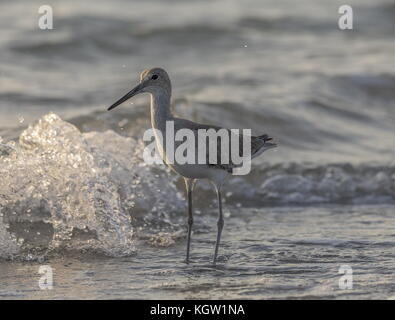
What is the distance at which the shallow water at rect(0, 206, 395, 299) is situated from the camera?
5.88 m

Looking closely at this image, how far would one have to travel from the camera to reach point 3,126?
9.93m

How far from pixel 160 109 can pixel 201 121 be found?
A: 4253 millimetres

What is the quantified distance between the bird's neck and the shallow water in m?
1.06

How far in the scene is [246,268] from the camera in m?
6.48

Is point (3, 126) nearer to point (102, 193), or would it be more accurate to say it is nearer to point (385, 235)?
point (102, 193)

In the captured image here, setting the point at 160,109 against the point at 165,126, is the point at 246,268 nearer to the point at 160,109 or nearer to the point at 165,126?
the point at 165,126

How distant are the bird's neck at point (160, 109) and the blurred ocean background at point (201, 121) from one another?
913mm

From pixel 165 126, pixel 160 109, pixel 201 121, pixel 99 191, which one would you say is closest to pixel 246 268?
pixel 165 126

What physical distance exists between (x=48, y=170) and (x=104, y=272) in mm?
1385

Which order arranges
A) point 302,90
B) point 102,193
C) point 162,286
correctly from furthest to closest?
point 302,90 < point 102,193 < point 162,286

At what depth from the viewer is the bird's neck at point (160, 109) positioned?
6.71 meters

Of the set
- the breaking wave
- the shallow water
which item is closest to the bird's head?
the breaking wave

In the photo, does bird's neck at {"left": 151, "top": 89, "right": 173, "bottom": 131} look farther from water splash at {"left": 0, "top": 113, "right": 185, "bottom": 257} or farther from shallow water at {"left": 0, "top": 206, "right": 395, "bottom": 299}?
shallow water at {"left": 0, "top": 206, "right": 395, "bottom": 299}
